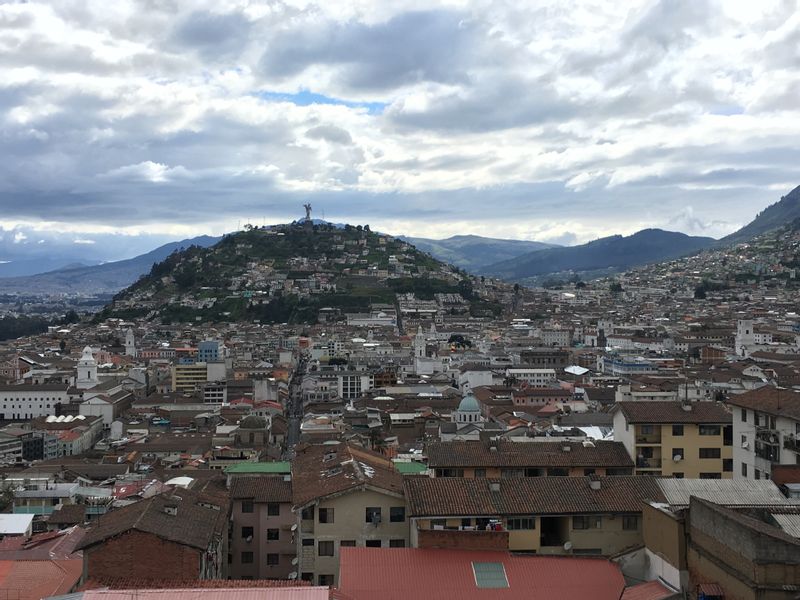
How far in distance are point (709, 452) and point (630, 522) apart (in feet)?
25.5

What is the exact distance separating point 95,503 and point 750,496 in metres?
20.4

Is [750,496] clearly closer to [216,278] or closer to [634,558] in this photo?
[634,558]

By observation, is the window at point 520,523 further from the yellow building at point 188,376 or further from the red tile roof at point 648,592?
the yellow building at point 188,376

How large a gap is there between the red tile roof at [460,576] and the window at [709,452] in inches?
376

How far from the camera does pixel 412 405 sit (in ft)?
185

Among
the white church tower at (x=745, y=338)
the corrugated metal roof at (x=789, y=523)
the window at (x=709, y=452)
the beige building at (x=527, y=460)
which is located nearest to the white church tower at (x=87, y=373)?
the white church tower at (x=745, y=338)

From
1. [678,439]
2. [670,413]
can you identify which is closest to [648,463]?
[678,439]

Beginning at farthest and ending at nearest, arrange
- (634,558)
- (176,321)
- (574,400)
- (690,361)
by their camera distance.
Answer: (176,321) → (690,361) → (574,400) → (634,558)

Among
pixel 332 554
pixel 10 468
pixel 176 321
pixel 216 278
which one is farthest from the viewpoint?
pixel 216 278

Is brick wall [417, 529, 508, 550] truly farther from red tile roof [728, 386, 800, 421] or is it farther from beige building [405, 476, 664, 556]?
red tile roof [728, 386, 800, 421]

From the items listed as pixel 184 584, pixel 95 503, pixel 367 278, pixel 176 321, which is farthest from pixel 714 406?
pixel 367 278

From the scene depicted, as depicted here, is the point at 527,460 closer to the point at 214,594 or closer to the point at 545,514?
the point at 545,514

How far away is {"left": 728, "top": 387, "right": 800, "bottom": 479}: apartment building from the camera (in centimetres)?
2027

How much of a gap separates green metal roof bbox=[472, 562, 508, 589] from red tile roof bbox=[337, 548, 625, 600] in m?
0.07
